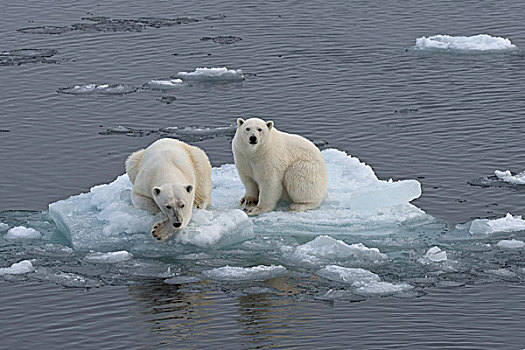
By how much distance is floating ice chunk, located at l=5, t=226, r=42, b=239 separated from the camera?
1119 centimetres

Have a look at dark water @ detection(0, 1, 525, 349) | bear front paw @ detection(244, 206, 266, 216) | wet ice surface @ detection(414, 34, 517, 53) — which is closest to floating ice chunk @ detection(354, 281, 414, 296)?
dark water @ detection(0, 1, 525, 349)

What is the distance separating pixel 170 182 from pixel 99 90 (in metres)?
7.41

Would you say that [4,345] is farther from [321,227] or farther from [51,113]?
[51,113]

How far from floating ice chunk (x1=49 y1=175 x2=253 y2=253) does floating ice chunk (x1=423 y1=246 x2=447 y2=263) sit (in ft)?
5.63

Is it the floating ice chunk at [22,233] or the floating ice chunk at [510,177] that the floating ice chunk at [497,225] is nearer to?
the floating ice chunk at [510,177]

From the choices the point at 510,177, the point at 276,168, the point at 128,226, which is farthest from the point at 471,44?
the point at 128,226

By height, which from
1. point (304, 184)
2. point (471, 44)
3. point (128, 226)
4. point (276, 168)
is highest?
A: point (471, 44)

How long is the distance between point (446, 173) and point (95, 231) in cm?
471

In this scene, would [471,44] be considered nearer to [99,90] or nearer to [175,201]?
[99,90]

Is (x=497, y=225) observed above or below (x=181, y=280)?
above

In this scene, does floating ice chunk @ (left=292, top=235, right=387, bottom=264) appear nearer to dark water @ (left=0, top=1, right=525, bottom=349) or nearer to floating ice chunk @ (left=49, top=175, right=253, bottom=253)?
floating ice chunk @ (left=49, top=175, right=253, bottom=253)

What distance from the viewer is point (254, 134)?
11.2 m

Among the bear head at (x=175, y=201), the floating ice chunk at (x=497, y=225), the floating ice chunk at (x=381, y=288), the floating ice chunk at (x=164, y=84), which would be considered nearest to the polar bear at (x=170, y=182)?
the bear head at (x=175, y=201)

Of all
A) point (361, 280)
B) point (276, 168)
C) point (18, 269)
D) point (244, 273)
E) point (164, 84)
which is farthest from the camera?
point (164, 84)
